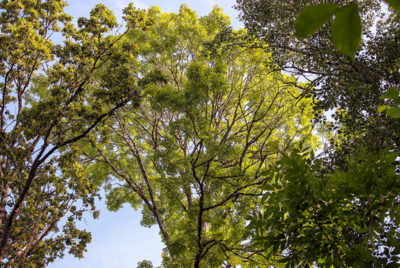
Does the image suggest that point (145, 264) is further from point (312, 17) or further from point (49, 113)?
point (312, 17)

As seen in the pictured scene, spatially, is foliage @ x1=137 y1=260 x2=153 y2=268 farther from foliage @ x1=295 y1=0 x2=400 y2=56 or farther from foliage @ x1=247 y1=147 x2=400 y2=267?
foliage @ x1=295 y1=0 x2=400 y2=56

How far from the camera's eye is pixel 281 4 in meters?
7.25

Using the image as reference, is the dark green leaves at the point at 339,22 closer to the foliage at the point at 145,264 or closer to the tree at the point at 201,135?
the tree at the point at 201,135

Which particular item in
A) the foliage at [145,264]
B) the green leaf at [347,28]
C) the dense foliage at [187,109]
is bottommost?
the green leaf at [347,28]

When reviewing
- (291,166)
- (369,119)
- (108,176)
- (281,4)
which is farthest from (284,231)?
(108,176)

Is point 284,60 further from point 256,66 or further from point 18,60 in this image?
point 18,60

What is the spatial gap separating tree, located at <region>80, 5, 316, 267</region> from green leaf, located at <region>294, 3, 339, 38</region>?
525 centimetres

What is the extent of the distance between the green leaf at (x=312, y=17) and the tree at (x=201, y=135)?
525cm

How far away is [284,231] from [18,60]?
8.32 meters

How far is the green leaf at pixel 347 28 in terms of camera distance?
1.57 feet

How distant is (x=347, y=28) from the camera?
49 centimetres

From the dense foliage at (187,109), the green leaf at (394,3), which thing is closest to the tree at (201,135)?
the dense foliage at (187,109)

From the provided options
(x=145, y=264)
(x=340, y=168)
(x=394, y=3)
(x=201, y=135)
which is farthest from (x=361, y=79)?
(x=145, y=264)

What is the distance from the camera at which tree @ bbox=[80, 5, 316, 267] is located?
7.45m
